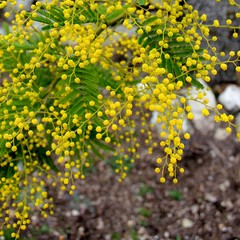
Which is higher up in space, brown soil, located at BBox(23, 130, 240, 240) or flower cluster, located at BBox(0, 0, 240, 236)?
flower cluster, located at BBox(0, 0, 240, 236)

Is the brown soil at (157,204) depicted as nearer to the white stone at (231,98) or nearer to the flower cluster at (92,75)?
the white stone at (231,98)

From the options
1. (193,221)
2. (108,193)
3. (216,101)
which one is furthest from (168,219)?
(216,101)

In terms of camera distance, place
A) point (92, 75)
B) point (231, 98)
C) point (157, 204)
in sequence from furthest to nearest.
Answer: point (231, 98) < point (157, 204) < point (92, 75)

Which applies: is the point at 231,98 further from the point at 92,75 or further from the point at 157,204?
the point at 92,75

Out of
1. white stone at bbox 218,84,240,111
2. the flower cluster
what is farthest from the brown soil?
the flower cluster

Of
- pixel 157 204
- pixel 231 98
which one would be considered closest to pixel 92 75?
pixel 157 204

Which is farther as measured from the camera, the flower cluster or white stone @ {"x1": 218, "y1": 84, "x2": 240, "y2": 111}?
white stone @ {"x1": 218, "y1": 84, "x2": 240, "y2": 111}

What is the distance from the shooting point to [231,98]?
4.87 m

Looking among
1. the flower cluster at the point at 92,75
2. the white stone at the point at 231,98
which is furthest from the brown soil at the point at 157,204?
the flower cluster at the point at 92,75

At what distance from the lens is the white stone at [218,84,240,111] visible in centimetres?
484

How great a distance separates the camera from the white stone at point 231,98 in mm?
4836

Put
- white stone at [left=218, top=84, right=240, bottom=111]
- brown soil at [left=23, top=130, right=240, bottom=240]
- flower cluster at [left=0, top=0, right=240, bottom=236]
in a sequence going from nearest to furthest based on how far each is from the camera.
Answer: flower cluster at [left=0, top=0, right=240, bottom=236] → brown soil at [left=23, top=130, right=240, bottom=240] → white stone at [left=218, top=84, right=240, bottom=111]

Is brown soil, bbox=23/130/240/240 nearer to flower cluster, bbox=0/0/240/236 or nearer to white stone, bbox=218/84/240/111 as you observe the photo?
white stone, bbox=218/84/240/111

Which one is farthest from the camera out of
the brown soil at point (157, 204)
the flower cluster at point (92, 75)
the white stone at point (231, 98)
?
the white stone at point (231, 98)
